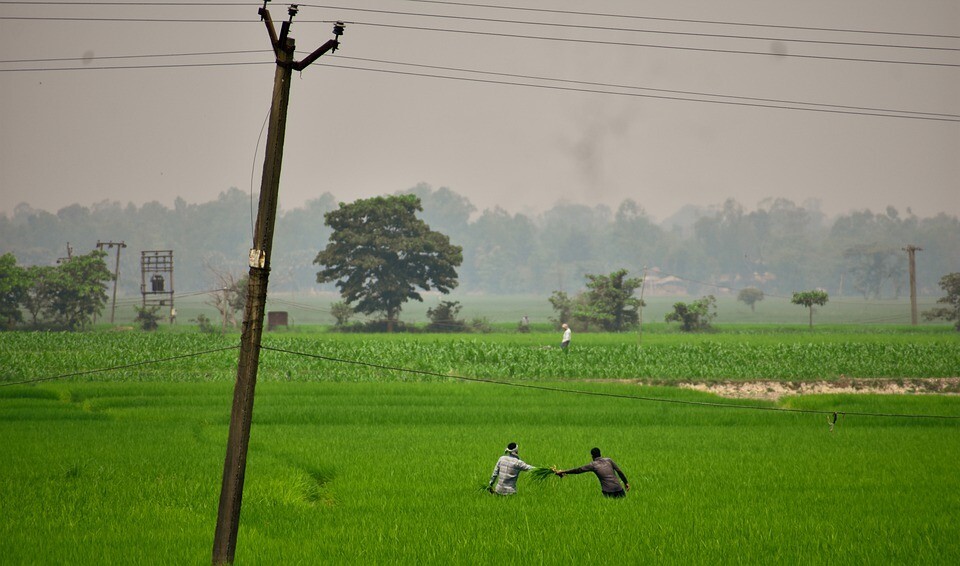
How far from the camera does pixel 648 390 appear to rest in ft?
98.1

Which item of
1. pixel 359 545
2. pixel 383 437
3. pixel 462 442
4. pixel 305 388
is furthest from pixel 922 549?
pixel 305 388

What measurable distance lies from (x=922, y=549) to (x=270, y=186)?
339 inches

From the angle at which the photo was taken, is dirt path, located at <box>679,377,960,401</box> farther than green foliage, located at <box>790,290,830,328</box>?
No

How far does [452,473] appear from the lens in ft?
51.0

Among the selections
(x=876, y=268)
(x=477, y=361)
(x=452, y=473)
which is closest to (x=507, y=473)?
(x=452, y=473)

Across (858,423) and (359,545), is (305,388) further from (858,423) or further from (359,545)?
(359,545)

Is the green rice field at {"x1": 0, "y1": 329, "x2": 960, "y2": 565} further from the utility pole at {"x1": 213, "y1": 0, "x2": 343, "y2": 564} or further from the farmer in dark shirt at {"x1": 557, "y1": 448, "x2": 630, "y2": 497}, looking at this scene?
the utility pole at {"x1": 213, "y1": 0, "x2": 343, "y2": 564}

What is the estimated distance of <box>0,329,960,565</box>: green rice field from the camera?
11.0 metres

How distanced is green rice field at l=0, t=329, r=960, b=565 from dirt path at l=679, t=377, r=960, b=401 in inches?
134

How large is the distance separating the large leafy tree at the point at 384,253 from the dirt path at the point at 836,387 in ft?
127

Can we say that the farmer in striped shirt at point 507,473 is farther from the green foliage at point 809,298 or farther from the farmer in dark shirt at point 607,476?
the green foliage at point 809,298

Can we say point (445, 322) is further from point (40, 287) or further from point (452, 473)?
point (452, 473)

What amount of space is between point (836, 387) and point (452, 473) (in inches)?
880

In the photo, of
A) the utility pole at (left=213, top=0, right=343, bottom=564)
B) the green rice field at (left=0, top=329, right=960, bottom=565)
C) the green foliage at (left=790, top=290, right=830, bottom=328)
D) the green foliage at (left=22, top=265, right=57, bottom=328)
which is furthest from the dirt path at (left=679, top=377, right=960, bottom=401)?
the green foliage at (left=22, top=265, right=57, bottom=328)
